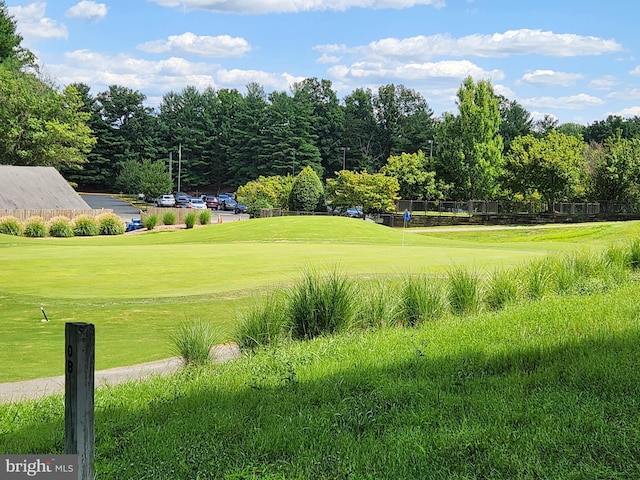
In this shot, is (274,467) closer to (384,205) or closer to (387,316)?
(387,316)

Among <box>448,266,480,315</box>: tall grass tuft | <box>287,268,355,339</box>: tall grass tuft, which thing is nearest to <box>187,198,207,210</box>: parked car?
<box>448,266,480,315</box>: tall grass tuft

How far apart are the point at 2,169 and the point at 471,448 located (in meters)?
48.9

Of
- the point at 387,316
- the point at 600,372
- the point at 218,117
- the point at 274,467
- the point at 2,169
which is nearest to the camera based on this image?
the point at 274,467

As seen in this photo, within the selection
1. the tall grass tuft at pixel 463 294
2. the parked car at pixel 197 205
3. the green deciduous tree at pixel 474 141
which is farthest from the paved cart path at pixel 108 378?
the parked car at pixel 197 205

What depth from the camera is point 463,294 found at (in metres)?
11.4

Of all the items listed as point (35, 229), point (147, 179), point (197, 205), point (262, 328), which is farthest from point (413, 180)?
point (262, 328)

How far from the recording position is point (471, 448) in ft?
15.5

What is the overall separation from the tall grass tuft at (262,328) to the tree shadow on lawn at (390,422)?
8.18 ft

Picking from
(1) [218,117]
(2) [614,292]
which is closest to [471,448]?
(2) [614,292]

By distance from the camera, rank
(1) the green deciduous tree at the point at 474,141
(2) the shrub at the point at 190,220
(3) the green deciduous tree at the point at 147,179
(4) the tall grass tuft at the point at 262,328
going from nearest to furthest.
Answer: (4) the tall grass tuft at the point at 262,328
(2) the shrub at the point at 190,220
(1) the green deciduous tree at the point at 474,141
(3) the green deciduous tree at the point at 147,179

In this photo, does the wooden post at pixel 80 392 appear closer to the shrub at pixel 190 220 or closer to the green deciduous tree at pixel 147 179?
the shrub at pixel 190 220

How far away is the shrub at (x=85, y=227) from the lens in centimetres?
4281

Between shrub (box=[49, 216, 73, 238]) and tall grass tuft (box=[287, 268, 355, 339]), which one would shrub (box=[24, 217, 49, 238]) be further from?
tall grass tuft (box=[287, 268, 355, 339])

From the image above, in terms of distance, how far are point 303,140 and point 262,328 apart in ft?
289
